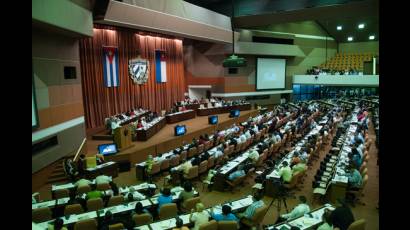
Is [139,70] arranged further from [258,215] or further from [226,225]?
[226,225]

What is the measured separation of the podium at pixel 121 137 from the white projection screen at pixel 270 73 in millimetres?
18951

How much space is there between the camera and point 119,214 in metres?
6.93

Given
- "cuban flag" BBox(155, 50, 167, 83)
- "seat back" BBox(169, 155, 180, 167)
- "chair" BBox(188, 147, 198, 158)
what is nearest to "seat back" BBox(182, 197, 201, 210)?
"seat back" BBox(169, 155, 180, 167)

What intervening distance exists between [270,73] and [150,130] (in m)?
18.2

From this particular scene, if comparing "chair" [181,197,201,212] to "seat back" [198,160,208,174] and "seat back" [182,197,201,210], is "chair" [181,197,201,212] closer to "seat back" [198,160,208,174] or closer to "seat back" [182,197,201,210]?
"seat back" [182,197,201,210]

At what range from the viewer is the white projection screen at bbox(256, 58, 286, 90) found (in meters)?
30.0

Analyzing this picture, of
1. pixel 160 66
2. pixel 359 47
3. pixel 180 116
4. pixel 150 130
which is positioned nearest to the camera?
pixel 150 130

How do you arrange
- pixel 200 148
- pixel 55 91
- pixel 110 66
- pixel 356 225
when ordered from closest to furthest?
pixel 356 225 < pixel 55 91 < pixel 200 148 < pixel 110 66

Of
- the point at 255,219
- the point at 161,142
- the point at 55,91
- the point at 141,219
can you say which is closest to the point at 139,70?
the point at 161,142

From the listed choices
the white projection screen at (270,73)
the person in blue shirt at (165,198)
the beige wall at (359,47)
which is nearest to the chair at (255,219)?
the person in blue shirt at (165,198)

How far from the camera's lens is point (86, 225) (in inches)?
243

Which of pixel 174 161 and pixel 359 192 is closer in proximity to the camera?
pixel 359 192
